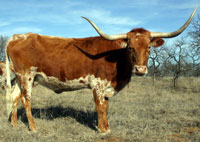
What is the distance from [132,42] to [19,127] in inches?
135

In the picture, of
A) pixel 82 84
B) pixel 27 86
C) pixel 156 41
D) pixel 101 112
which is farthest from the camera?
pixel 27 86

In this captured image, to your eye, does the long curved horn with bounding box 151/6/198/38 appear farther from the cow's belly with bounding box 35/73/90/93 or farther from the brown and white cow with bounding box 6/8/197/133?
the cow's belly with bounding box 35/73/90/93

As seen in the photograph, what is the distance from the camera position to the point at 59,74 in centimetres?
483

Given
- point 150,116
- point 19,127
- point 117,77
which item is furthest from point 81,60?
point 150,116

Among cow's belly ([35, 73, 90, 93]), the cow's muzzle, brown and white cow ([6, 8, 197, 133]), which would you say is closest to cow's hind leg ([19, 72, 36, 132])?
brown and white cow ([6, 8, 197, 133])

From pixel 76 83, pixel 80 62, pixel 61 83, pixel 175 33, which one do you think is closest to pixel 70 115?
pixel 61 83

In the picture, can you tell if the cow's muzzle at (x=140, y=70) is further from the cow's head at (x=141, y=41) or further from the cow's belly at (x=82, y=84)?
the cow's belly at (x=82, y=84)

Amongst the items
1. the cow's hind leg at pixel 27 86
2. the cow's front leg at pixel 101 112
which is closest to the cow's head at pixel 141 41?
the cow's front leg at pixel 101 112

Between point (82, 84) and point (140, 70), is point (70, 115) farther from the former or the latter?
point (140, 70)

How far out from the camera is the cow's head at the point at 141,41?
395 cm

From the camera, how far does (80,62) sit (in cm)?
477

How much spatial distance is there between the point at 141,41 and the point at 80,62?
1.49m

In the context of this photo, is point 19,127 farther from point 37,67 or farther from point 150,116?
point 150,116

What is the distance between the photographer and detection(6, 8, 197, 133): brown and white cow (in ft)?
15.2
